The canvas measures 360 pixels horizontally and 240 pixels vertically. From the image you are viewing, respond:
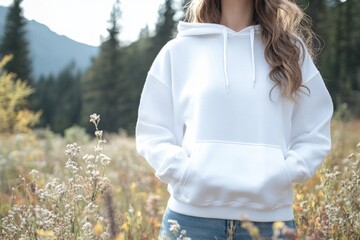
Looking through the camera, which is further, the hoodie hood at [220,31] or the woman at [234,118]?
the hoodie hood at [220,31]

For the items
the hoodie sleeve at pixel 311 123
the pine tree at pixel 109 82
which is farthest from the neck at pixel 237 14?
the pine tree at pixel 109 82

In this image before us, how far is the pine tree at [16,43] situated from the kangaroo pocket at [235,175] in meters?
46.4

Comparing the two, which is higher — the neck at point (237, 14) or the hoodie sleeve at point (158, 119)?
the neck at point (237, 14)

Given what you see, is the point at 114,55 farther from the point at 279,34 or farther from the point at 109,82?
the point at 279,34

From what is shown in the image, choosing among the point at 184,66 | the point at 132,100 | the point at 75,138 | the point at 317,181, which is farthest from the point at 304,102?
the point at 132,100

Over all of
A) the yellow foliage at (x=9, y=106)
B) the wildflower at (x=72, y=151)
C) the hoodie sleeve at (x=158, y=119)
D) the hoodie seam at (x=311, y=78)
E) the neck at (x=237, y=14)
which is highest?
the neck at (x=237, y=14)

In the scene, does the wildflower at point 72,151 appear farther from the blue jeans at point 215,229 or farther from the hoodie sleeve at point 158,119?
the blue jeans at point 215,229

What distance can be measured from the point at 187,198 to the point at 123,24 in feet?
164

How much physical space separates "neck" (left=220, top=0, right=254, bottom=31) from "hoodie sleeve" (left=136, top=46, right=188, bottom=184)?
1.14ft

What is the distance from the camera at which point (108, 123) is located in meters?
55.8

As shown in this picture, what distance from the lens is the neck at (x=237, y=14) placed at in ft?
9.38

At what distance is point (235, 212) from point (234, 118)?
0.39 m

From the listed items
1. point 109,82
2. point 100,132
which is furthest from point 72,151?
point 109,82

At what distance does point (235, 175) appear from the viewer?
2480 millimetres
